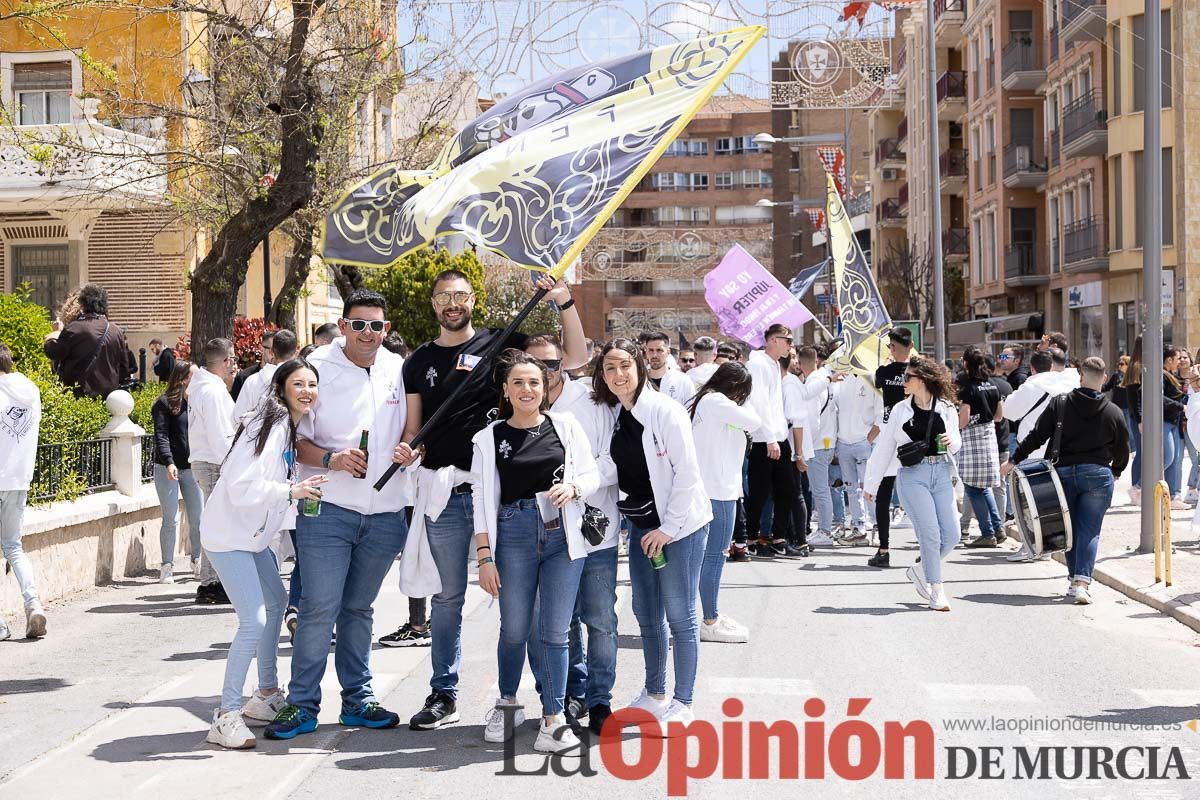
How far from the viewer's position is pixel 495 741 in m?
7.11

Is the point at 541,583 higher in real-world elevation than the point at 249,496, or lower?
lower

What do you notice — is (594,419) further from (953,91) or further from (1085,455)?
(953,91)

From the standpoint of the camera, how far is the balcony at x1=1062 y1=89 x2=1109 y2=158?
Result: 4072cm

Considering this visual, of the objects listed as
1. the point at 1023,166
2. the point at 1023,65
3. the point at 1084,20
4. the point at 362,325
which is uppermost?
the point at 1023,65

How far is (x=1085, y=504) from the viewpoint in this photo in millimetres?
11578

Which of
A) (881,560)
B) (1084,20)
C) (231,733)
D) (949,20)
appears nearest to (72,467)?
(231,733)

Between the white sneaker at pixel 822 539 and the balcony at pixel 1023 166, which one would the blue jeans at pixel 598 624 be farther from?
the balcony at pixel 1023 166

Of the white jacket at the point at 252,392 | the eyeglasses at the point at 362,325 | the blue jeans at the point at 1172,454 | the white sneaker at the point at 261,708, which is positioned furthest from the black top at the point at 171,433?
the blue jeans at the point at 1172,454

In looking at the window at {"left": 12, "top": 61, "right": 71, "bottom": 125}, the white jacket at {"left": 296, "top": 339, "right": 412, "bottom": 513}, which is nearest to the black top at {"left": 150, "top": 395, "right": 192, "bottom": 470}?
the white jacket at {"left": 296, "top": 339, "right": 412, "bottom": 513}

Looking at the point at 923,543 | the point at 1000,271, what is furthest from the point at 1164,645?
the point at 1000,271

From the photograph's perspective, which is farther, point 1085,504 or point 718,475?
point 1085,504

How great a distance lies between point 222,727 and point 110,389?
9.30 metres

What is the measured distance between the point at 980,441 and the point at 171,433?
7469 mm

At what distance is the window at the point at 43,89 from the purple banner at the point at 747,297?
15.4 metres
